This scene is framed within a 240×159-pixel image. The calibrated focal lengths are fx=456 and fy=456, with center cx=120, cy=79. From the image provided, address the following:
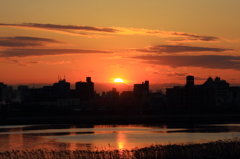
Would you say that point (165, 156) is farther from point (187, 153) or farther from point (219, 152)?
point (219, 152)

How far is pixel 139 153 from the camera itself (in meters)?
53.3

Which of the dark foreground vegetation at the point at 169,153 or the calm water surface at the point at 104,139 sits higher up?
the calm water surface at the point at 104,139

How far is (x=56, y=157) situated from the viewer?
183ft

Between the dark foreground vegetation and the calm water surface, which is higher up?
the calm water surface

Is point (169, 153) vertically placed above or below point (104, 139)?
below

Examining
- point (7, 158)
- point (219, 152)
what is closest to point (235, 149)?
point (219, 152)

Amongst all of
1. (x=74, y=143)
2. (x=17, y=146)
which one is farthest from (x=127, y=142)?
(x=17, y=146)

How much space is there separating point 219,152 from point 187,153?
3798 millimetres

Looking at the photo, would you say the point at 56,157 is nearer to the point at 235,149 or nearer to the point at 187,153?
the point at 187,153

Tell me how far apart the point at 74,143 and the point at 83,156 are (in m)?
32.7

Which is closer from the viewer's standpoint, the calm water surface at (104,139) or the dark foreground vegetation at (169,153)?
the dark foreground vegetation at (169,153)

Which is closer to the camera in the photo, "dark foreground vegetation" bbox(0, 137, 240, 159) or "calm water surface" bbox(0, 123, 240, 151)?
"dark foreground vegetation" bbox(0, 137, 240, 159)

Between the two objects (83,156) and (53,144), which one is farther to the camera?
(53,144)

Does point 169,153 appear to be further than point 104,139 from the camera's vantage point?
No
